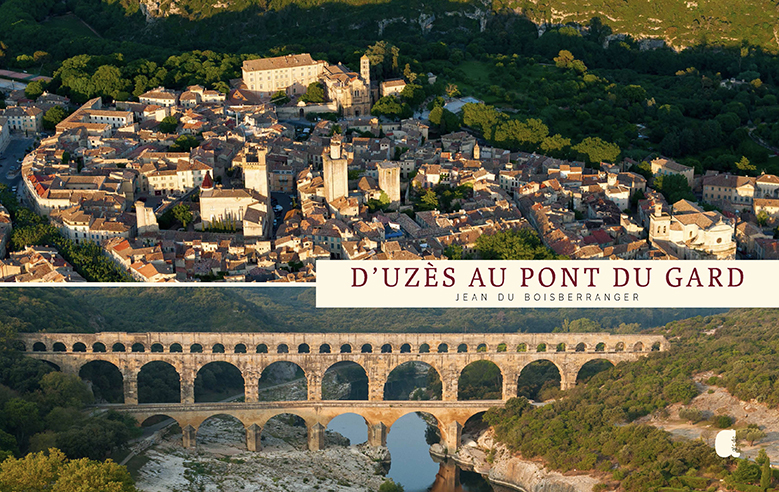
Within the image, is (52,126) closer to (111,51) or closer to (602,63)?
(111,51)

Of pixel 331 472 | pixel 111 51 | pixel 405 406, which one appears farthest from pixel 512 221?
pixel 111 51

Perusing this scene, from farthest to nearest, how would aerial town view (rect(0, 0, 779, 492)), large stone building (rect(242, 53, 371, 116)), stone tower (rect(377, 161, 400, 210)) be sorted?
large stone building (rect(242, 53, 371, 116)) → stone tower (rect(377, 161, 400, 210)) → aerial town view (rect(0, 0, 779, 492))

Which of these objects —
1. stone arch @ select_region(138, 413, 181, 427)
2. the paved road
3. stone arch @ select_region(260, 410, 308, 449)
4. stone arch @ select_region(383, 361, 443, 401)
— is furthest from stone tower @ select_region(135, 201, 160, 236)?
stone arch @ select_region(383, 361, 443, 401)

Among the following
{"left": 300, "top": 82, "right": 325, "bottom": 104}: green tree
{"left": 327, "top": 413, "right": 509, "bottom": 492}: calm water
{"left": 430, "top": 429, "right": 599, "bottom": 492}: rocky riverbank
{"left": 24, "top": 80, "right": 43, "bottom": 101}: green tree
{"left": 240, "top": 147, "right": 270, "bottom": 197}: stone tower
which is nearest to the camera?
{"left": 430, "top": 429, "right": 599, "bottom": 492}: rocky riverbank

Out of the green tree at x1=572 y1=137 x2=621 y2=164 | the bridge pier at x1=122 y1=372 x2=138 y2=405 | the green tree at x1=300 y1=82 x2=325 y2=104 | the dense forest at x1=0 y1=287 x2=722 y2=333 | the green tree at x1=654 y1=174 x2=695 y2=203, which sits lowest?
the bridge pier at x1=122 y1=372 x2=138 y2=405

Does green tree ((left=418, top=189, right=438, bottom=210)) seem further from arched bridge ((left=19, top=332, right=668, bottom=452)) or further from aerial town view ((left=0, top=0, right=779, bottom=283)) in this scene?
arched bridge ((left=19, top=332, right=668, bottom=452))

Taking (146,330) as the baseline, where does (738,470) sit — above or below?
below

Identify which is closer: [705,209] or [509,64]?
[705,209]
